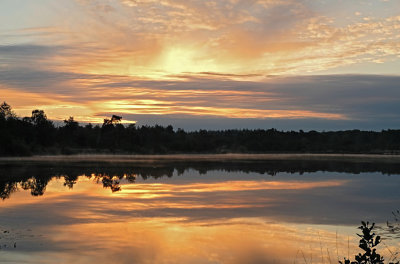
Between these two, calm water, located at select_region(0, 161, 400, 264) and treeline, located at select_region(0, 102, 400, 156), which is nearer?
calm water, located at select_region(0, 161, 400, 264)

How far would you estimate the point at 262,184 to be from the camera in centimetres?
2962

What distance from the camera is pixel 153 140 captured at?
Result: 112312mm

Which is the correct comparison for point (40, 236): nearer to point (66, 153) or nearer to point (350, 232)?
point (350, 232)

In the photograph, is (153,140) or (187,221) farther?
(153,140)

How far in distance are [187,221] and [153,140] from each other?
97.1 m

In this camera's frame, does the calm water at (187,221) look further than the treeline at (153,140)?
No

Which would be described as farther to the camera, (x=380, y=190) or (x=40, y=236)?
(x=380, y=190)

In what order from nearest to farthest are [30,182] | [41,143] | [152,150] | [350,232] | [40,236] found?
1. [40,236]
2. [350,232]
3. [30,182]
4. [41,143]
5. [152,150]

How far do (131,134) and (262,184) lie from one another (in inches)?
3052

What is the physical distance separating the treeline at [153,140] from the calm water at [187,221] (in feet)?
171

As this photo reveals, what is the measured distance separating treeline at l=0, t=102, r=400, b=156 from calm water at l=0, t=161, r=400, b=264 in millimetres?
52010

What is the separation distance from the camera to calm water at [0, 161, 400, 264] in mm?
11302

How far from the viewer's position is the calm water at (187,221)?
445 inches

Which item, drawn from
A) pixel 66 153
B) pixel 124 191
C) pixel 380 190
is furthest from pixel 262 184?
pixel 66 153
